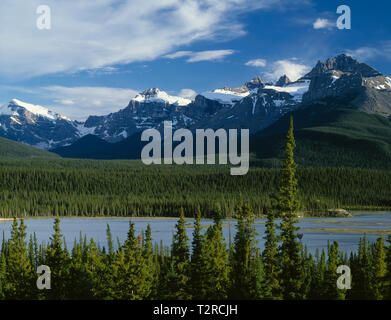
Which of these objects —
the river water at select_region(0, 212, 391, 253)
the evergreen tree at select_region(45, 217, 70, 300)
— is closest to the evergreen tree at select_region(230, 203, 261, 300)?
the evergreen tree at select_region(45, 217, 70, 300)

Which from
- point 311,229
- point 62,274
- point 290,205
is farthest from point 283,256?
point 311,229

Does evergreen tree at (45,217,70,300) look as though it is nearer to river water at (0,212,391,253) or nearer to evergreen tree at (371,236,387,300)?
evergreen tree at (371,236,387,300)

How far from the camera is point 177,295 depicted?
6144 centimetres

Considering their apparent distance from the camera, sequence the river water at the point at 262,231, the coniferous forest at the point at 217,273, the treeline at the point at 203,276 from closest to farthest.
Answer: the coniferous forest at the point at 217,273, the treeline at the point at 203,276, the river water at the point at 262,231

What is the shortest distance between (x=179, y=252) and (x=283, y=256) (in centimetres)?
1662

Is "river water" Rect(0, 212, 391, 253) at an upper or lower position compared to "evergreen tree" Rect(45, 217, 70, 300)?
lower

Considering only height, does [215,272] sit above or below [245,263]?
below

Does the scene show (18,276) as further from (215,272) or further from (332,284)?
(332,284)

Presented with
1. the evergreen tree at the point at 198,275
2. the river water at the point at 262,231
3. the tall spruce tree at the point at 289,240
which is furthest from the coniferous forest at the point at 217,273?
the river water at the point at 262,231

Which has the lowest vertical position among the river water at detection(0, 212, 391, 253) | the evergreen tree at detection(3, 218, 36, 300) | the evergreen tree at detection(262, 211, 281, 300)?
the river water at detection(0, 212, 391, 253)

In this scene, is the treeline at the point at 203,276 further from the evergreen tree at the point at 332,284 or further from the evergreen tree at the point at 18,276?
the evergreen tree at the point at 18,276

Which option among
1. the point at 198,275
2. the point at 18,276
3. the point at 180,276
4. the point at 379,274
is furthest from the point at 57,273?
the point at 379,274

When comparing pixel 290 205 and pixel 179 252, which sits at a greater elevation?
pixel 290 205

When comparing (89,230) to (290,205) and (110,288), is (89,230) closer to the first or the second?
(110,288)
